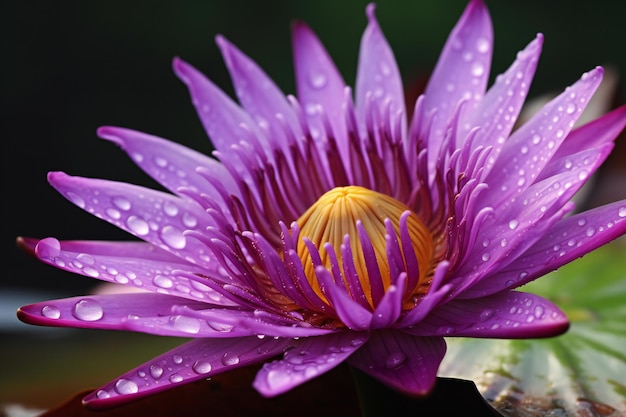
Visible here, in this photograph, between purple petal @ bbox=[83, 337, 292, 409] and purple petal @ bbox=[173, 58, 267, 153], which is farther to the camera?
purple petal @ bbox=[173, 58, 267, 153]

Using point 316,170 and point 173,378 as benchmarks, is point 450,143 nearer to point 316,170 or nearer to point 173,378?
point 316,170

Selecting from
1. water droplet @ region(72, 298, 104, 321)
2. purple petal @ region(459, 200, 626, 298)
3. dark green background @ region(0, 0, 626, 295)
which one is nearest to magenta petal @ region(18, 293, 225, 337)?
water droplet @ region(72, 298, 104, 321)

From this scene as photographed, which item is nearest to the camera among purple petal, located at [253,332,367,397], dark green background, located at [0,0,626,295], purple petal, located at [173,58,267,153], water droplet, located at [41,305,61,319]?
purple petal, located at [253,332,367,397]

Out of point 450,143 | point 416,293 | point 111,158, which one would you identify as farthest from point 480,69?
point 111,158

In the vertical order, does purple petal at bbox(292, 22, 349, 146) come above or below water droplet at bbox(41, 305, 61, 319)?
above

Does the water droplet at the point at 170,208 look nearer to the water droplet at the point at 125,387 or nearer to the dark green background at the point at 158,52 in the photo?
the water droplet at the point at 125,387

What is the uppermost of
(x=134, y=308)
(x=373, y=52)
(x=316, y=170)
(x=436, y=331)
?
(x=373, y=52)

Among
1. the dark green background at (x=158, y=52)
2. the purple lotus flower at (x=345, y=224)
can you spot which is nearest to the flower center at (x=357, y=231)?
the purple lotus flower at (x=345, y=224)

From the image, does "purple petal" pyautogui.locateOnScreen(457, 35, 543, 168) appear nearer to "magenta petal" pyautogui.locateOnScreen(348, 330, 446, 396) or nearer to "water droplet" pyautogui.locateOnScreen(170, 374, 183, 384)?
"magenta petal" pyautogui.locateOnScreen(348, 330, 446, 396)
